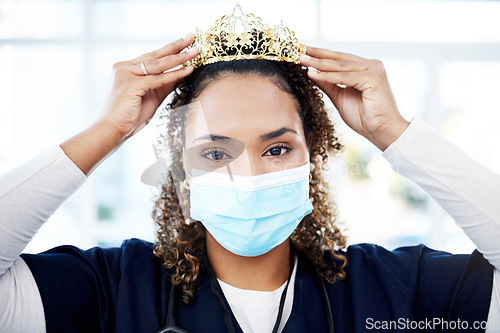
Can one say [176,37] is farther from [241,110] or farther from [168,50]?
[241,110]

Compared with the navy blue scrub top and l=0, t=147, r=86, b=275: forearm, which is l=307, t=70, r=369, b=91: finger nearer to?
the navy blue scrub top

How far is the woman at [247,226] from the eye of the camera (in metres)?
0.95

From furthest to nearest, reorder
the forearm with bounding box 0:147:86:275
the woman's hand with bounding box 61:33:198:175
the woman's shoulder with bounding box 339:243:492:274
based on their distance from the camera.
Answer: the woman's shoulder with bounding box 339:243:492:274 → the woman's hand with bounding box 61:33:198:175 → the forearm with bounding box 0:147:86:275

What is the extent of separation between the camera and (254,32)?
111 centimetres

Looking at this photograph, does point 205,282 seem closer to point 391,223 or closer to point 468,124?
point 391,223

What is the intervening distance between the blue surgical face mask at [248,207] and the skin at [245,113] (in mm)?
33

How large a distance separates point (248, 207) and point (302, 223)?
331 millimetres

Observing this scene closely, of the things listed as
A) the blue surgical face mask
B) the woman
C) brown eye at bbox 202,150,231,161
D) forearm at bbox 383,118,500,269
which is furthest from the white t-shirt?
forearm at bbox 383,118,500,269

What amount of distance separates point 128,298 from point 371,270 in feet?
1.97

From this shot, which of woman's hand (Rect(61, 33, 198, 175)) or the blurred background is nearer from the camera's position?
woman's hand (Rect(61, 33, 198, 175))

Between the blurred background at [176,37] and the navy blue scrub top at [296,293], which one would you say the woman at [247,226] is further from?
the blurred background at [176,37]

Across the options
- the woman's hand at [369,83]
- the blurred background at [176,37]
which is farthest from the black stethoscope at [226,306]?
the blurred background at [176,37]

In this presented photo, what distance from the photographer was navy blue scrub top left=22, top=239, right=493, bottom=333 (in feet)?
3.13

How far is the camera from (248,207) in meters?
0.98
